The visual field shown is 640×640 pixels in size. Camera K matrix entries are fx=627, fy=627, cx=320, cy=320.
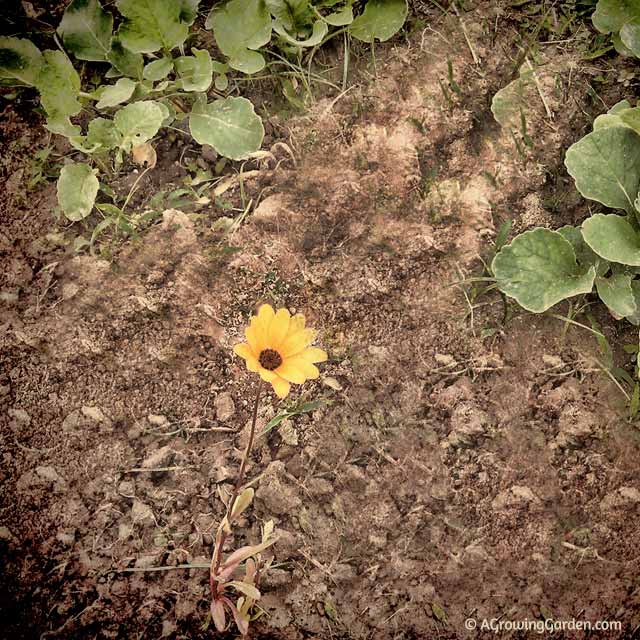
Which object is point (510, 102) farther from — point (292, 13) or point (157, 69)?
point (157, 69)

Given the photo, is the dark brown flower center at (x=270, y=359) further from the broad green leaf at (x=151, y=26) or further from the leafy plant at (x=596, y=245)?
the broad green leaf at (x=151, y=26)

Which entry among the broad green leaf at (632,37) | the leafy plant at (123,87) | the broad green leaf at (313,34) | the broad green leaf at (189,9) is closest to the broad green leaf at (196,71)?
the leafy plant at (123,87)

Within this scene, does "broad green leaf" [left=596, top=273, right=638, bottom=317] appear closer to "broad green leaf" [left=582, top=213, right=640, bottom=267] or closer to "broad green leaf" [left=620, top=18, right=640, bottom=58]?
"broad green leaf" [left=582, top=213, right=640, bottom=267]

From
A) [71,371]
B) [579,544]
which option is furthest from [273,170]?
[579,544]

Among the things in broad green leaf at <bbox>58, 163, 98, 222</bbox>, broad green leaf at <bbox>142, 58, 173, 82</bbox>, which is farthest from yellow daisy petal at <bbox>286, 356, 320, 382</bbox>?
broad green leaf at <bbox>142, 58, 173, 82</bbox>

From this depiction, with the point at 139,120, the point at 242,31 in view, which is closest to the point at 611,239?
the point at 242,31
